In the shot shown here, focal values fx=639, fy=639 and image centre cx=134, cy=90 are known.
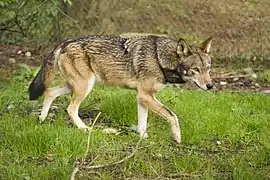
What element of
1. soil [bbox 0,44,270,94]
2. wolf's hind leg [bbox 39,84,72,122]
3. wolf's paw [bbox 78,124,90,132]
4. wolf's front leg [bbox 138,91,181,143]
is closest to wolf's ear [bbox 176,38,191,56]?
wolf's front leg [bbox 138,91,181,143]

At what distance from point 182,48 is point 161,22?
5.19 m

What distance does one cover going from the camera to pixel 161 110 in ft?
22.9

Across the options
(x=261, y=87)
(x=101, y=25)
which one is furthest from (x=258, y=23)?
(x=101, y=25)

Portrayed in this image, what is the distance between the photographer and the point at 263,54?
11.6 metres

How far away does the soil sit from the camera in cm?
1012

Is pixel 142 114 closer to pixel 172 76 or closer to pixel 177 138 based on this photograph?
pixel 172 76

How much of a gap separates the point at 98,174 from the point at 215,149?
1.46 meters

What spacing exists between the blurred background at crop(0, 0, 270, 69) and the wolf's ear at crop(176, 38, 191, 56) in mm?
4595

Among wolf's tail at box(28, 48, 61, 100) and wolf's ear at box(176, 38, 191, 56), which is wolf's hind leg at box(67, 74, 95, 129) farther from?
wolf's ear at box(176, 38, 191, 56)

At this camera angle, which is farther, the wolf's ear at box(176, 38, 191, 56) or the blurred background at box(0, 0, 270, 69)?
the blurred background at box(0, 0, 270, 69)

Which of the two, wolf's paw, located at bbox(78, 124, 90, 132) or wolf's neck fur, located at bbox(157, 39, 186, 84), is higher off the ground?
wolf's neck fur, located at bbox(157, 39, 186, 84)

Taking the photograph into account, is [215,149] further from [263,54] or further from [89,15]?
[89,15]

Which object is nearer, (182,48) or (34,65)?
(182,48)

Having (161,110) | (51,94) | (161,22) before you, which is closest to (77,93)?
(51,94)
